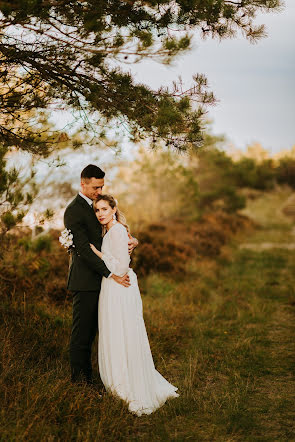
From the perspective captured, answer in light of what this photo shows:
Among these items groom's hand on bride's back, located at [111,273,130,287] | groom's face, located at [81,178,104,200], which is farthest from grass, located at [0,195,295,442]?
→ groom's face, located at [81,178,104,200]

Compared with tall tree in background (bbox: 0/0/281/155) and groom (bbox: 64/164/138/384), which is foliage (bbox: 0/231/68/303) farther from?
tall tree in background (bbox: 0/0/281/155)

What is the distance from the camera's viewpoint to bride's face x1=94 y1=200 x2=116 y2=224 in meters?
4.34

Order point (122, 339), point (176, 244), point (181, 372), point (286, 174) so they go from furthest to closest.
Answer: point (286, 174), point (176, 244), point (181, 372), point (122, 339)

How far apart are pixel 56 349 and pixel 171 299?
128 inches

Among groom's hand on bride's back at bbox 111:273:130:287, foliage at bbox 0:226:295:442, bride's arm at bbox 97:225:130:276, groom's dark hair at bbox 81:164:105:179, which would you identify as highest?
groom's dark hair at bbox 81:164:105:179

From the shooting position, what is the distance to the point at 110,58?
176 inches

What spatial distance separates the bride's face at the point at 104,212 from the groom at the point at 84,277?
12 cm

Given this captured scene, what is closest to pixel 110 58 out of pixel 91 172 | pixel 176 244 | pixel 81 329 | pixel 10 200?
pixel 91 172

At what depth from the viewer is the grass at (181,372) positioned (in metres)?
3.65

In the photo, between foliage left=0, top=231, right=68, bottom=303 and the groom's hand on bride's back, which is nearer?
the groom's hand on bride's back

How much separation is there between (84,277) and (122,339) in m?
0.71

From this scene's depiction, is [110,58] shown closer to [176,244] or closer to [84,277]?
[84,277]

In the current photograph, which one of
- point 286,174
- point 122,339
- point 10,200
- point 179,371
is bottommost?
point 179,371

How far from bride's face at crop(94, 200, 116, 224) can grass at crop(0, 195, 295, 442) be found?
1581 millimetres
